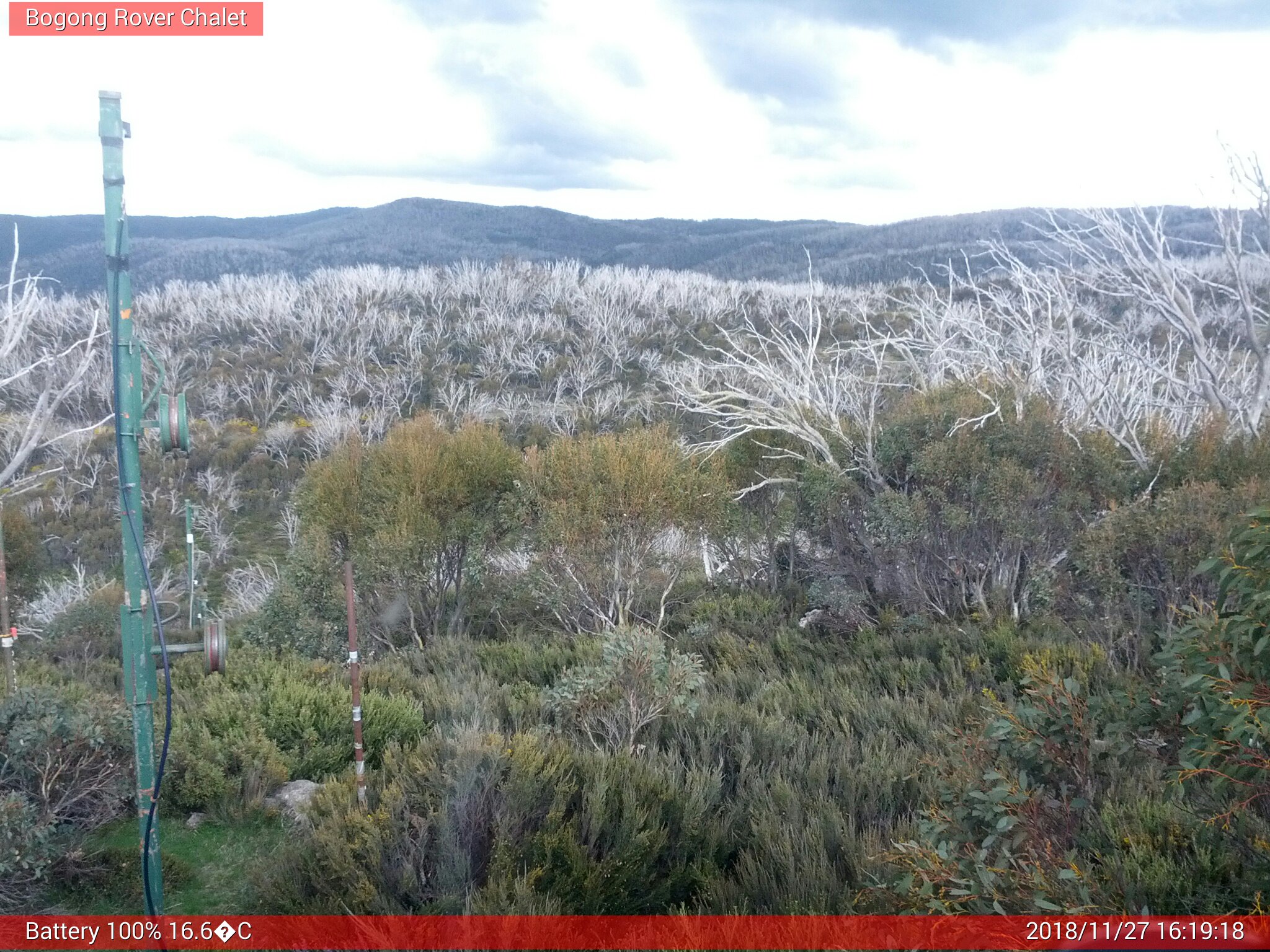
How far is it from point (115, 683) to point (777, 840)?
951cm

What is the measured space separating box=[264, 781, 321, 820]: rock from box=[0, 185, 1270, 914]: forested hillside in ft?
0.28

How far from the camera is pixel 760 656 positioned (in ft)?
32.4

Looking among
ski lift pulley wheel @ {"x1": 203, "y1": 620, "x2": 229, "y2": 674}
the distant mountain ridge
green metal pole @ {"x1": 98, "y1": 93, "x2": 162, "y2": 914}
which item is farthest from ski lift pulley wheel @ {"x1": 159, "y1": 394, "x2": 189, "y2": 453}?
the distant mountain ridge

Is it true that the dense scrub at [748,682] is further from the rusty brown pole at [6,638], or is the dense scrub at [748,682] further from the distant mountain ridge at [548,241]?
the distant mountain ridge at [548,241]

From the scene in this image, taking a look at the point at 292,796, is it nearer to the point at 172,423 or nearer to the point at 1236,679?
the point at 172,423

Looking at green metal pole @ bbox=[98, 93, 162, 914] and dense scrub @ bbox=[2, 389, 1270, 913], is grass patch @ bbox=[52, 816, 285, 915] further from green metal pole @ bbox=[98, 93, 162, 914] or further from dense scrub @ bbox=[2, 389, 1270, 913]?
green metal pole @ bbox=[98, 93, 162, 914]

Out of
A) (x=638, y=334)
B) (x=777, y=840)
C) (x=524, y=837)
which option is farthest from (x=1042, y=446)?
(x=638, y=334)

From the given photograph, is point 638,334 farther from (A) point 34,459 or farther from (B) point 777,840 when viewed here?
(B) point 777,840

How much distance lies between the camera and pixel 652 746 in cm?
591

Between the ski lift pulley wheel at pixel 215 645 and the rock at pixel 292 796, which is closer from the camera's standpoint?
the ski lift pulley wheel at pixel 215 645

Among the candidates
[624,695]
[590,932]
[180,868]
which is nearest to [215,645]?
[590,932]

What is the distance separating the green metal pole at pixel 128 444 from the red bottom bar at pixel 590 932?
1.90ft

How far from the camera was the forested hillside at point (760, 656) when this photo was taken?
11.5ft

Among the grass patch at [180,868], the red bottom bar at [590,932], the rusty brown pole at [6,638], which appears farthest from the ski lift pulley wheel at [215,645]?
the rusty brown pole at [6,638]
